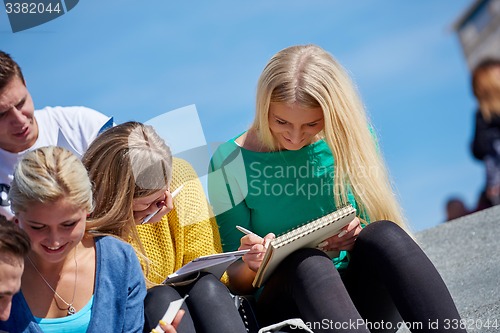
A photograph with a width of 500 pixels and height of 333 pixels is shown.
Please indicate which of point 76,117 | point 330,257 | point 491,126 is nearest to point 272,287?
point 330,257

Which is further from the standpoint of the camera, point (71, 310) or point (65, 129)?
point (65, 129)

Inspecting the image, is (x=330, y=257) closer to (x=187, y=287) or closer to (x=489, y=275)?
(x=187, y=287)

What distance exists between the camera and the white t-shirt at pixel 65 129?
290 cm

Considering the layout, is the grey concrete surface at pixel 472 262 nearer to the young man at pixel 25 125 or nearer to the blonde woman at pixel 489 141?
the young man at pixel 25 125

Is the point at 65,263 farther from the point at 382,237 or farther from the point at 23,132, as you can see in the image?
the point at 382,237

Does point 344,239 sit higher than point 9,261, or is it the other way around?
point 9,261

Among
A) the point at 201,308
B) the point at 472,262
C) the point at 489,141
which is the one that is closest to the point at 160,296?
the point at 201,308

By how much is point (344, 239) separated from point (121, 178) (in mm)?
691

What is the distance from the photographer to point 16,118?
9.42 ft

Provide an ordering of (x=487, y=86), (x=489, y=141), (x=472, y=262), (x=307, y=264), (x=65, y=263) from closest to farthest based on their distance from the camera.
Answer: (x=65, y=263) → (x=307, y=264) → (x=472, y=262) → (x=489, y=141) → (x=487, y=86)

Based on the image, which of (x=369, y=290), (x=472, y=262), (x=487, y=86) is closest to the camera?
(x=369, y=290)

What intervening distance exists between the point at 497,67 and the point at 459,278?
160 inches

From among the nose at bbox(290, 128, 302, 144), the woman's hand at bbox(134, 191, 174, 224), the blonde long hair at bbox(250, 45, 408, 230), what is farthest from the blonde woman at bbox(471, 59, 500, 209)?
the woman's hand at bbox(134, 191, 174, 224)

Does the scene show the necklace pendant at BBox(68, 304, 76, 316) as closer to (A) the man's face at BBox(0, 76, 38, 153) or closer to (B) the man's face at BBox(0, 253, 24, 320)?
(B) the man's face at BBox(0, 253, 24, 320)
